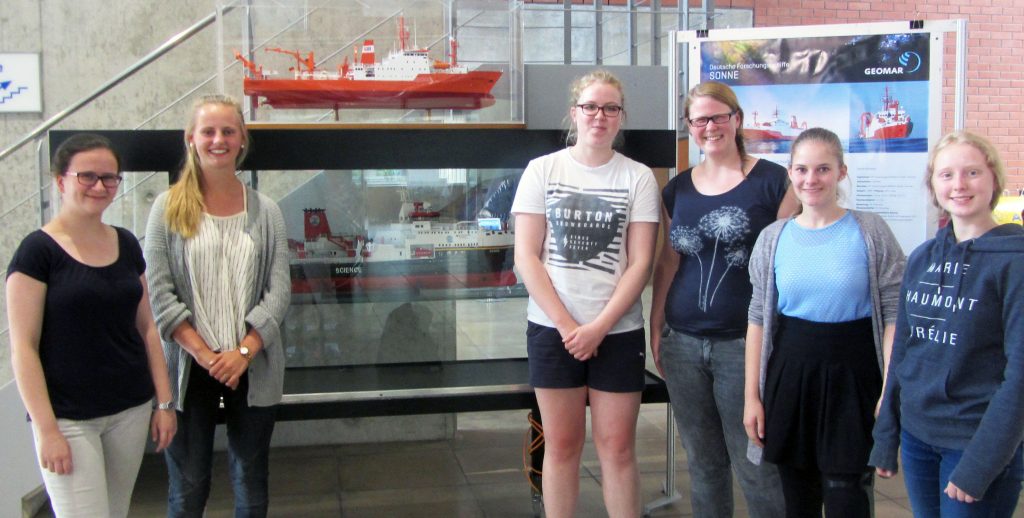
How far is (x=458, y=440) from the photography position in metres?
4.96

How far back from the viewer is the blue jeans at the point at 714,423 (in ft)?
8.41

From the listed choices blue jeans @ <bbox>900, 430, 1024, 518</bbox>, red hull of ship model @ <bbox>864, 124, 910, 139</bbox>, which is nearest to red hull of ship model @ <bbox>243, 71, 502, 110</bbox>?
red hull of ship model @ <bbox>864, 124, 910, 139</bbox>

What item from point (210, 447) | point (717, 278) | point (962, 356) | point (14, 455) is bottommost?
point (14, 455)

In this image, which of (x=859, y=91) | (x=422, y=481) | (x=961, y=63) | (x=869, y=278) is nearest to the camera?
(x=869, y=278)

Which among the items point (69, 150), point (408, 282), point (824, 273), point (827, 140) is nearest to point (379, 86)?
point (408, 282)

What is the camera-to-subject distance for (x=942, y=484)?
6.73 feet

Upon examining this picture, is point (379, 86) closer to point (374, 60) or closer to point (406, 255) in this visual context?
point (374, 60)

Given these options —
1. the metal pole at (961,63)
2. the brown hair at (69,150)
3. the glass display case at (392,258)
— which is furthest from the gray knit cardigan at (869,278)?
the brown hair at (69,150)

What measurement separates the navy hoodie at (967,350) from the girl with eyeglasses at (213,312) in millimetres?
1716

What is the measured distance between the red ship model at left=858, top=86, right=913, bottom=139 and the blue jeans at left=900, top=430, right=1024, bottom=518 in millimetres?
1707

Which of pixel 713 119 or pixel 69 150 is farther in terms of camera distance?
pixel 713 119

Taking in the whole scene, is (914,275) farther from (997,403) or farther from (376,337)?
(376,337)

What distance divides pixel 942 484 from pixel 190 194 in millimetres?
2107

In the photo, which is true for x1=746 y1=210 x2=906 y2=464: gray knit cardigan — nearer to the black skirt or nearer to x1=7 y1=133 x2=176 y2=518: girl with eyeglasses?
the black skirt
